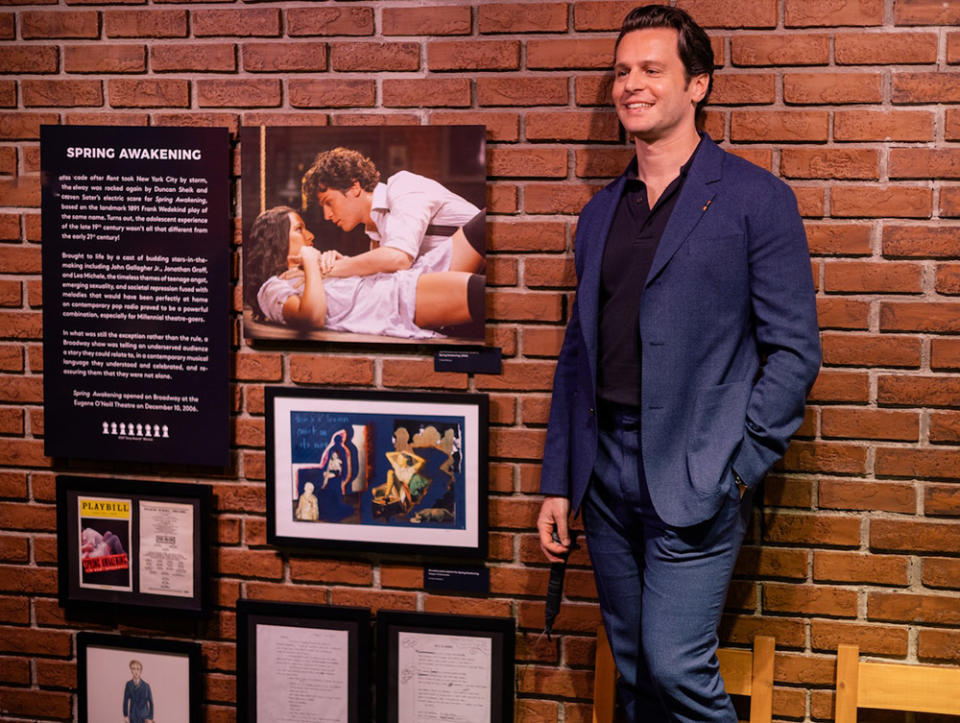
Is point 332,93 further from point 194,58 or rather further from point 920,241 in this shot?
point 920,241

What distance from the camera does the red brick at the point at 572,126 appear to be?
2.33 meters

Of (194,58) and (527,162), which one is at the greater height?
(194,58)

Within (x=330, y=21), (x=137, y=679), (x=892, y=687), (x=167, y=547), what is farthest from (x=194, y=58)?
(x=892, y=687)

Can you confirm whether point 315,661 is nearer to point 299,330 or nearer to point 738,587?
point 299,330

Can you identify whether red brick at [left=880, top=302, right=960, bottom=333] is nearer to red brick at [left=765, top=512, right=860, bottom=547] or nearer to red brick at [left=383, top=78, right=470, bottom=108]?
red brick at [left=765, top=512, right=860, bottom=547]

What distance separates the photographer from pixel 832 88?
2.22 metres

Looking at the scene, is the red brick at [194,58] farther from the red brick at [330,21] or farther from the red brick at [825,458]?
the red brick at [825,458]

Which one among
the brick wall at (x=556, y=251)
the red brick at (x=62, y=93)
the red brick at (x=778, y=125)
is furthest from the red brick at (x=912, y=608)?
the red brick at (x=62, y=93)

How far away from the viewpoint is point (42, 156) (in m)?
2.57

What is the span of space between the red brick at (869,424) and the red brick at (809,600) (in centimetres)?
41

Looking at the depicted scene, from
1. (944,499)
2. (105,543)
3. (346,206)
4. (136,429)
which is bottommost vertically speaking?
(105,543)

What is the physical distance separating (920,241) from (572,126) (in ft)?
3.05

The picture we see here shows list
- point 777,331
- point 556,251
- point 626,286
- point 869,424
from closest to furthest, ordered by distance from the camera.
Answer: point 777,331 → point 626,286 → point 869,424 → point 556,251

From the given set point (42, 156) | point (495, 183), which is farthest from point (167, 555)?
point (495, 183)
